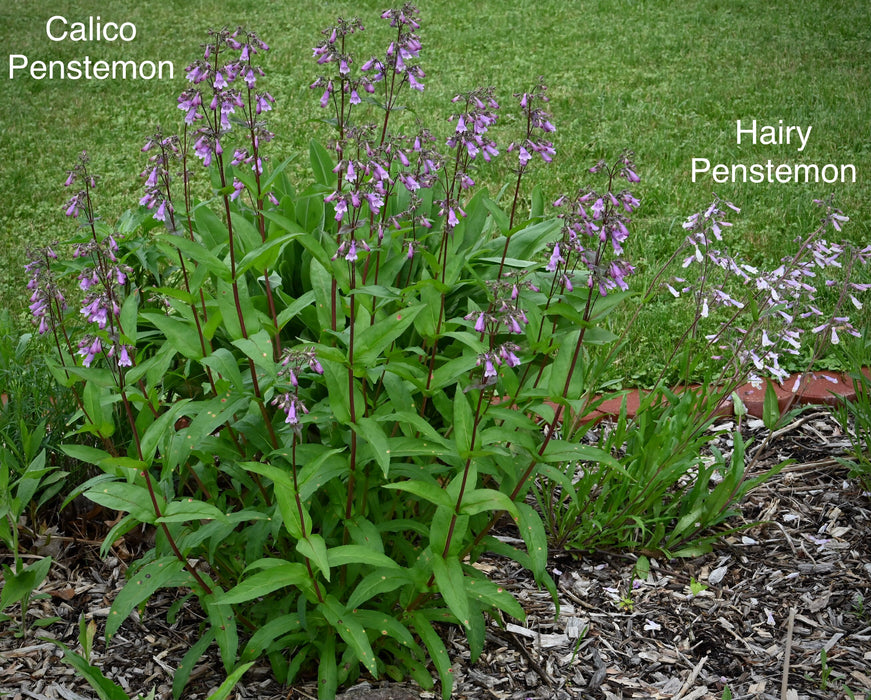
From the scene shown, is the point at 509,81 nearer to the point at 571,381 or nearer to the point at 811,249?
the point at 811,249

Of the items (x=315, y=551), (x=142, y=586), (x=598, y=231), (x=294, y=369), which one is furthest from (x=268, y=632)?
(x=598, y=231)

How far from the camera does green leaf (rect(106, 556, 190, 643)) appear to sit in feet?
8.11

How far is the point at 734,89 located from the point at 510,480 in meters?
6.97

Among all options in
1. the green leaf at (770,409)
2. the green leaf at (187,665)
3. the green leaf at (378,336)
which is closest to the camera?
the green leaf at (378,336)

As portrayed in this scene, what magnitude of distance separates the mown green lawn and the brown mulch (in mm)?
1309

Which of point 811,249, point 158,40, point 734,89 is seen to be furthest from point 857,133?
point 158,40

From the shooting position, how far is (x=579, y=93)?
8.52 metres

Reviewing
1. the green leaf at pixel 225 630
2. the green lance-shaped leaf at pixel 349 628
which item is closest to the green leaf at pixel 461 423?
the green lance-shaped leaf at pixel 349 628

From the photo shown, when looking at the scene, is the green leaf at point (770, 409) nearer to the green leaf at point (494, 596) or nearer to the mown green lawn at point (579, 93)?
the mown green lawn at point (579, 93)

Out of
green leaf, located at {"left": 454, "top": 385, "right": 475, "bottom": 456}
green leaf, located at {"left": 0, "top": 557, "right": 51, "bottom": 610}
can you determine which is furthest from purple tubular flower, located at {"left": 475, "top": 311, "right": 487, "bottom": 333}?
green leaf, located at {"left": 0, "top": 557, "right": 51, "bottom": 610}

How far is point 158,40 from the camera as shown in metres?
10.2

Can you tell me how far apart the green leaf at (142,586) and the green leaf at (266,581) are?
27 cm

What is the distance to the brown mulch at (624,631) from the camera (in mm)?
2869

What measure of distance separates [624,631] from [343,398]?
139cm
